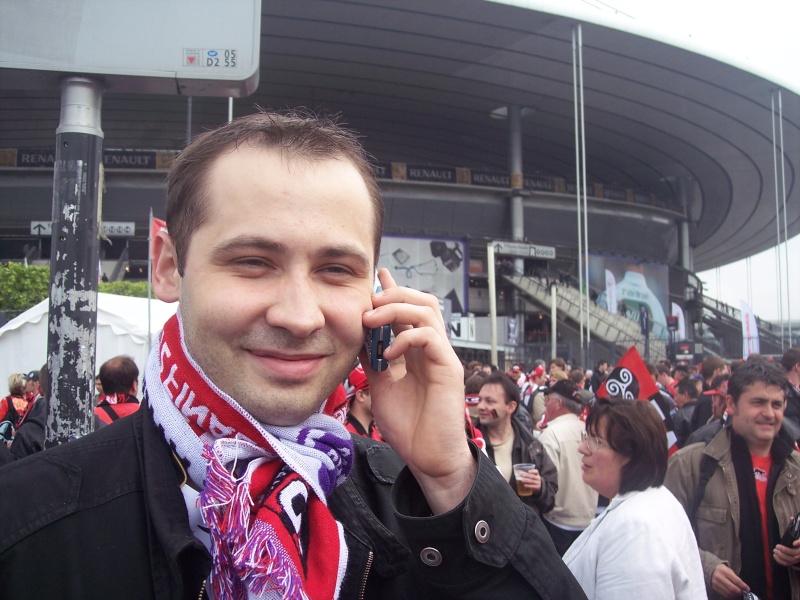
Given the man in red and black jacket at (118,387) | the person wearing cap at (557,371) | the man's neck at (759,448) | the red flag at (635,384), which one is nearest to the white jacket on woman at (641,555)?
the man's neck at (759,448)

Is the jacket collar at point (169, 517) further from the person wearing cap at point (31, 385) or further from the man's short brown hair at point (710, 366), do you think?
the man's short brown hair at point (710, 366)

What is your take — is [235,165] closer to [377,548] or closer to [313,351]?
[313,351]

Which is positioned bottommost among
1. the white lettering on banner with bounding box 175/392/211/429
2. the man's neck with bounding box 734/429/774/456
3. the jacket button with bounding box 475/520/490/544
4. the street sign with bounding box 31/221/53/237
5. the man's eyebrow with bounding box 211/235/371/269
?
the man's neck with bounding box 734/429/774/456

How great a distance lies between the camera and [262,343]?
134 cm

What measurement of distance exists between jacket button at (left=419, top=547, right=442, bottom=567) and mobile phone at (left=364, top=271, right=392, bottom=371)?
426mm

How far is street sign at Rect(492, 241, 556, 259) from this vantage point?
121ft

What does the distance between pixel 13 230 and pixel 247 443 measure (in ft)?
138

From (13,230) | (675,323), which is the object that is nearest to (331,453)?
(675,323)

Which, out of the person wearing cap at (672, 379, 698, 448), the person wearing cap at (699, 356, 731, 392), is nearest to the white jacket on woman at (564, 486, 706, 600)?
the person wearing cap at (672, 379, 698, 448)

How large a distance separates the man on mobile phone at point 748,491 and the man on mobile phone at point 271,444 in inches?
106

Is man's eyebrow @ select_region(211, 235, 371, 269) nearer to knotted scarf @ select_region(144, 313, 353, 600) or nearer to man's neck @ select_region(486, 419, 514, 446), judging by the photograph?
knotted scarf @ select_region(144, 313, 353, 600)

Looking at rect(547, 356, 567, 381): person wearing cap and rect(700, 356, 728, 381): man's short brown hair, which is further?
rect(547, 356, 567, 381): person wearing cap

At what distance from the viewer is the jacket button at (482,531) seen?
1440 mm

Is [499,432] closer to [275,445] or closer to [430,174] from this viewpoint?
[275,445]
